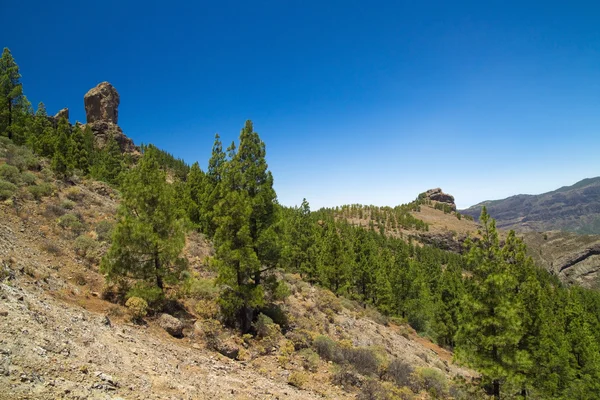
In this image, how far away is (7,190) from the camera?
19.1m

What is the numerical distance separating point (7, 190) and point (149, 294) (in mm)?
13540

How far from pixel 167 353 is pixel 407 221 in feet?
574

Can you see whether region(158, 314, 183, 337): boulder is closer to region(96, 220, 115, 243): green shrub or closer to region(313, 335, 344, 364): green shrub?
region(313, 335, 344, 364): green shrub

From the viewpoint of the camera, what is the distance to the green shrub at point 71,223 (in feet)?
61.6

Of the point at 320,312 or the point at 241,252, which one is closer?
the point at 241,252

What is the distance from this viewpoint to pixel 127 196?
607 inches

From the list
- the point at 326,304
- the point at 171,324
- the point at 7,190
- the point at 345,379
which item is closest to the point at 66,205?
the point at 7,190

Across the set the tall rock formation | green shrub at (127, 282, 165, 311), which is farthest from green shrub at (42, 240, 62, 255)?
the tall rock formation

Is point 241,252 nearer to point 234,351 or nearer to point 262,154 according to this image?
point 234,351

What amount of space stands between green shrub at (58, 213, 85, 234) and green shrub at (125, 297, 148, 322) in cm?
885

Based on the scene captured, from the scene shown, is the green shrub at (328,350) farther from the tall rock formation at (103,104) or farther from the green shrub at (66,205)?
the tall rock formation at (103,104)

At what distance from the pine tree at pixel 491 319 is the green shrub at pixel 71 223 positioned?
22448 millimetres

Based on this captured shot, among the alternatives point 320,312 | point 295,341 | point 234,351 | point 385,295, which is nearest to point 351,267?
point 385,295

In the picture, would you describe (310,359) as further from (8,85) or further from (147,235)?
(8,85)
